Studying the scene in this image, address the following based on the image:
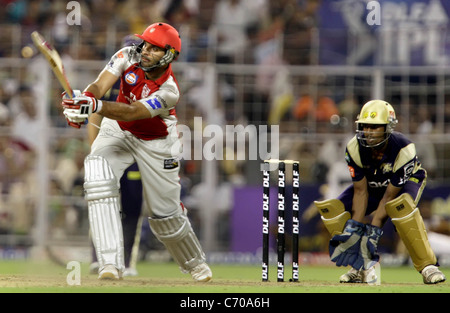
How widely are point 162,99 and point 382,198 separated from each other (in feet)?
7.92

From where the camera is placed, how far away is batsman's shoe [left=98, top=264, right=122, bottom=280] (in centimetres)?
841

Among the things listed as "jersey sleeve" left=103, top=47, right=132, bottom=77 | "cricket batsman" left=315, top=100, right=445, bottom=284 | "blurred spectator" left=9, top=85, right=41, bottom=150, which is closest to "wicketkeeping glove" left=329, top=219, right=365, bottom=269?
"cricket batsman" left=315, top=100, right=445, bottom=284

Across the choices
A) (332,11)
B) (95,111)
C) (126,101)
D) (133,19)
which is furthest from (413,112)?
(95,111)

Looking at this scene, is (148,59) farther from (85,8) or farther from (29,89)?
(85,8)

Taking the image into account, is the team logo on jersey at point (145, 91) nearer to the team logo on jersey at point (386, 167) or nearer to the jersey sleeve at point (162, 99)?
the jersey sleeve at point (162, 99)

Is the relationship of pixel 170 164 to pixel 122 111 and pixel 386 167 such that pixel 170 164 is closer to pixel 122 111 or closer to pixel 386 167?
pixel 122 111

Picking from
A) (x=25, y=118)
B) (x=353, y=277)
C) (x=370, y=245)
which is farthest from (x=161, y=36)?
(x=25, y=118)

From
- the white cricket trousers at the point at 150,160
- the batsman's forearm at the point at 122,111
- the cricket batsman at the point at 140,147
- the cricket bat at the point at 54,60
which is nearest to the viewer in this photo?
the batsman's forearm at the point at 122,111

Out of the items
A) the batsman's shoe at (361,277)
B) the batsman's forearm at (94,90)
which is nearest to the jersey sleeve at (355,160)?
the batsman's shoe at (361,277)

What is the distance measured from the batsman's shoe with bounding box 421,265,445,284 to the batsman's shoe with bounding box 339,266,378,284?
0.49 metres

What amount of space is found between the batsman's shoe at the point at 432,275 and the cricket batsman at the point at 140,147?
2091mm

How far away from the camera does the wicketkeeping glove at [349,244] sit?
933cm

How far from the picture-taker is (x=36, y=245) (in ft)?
47.5

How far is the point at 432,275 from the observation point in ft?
30.4
